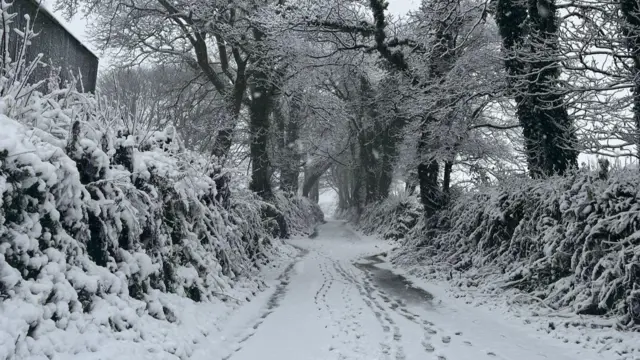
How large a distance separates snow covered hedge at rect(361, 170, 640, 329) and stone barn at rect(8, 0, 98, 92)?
747cm

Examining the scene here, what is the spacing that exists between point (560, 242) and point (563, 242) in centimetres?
17

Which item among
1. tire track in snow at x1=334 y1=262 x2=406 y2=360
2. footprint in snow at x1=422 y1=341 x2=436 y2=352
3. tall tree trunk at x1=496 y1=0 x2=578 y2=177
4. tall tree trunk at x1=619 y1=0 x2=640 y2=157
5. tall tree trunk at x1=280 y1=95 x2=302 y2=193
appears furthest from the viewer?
tall tree trunk at x1=280 y1=95 x2=302 y2=193

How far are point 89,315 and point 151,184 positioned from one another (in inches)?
91.1

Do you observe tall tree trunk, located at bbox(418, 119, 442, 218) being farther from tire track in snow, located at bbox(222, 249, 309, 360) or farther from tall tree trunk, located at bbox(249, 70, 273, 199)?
tall tree trunk, located at bbox(249, 70, 273, 199)

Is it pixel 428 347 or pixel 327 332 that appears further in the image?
pixel 327 332

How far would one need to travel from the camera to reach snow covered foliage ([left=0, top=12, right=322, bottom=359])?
351 cm

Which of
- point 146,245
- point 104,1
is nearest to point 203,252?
point 146,245

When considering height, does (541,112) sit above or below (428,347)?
above

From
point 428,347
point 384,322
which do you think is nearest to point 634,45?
point 428,347

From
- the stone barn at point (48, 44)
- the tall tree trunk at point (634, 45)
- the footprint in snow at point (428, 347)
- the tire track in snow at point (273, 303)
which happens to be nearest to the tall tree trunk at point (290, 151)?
the tire track in snow at point (273, 303)

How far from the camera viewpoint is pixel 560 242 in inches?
269

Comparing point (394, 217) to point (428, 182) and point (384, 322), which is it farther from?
point (384, 322)

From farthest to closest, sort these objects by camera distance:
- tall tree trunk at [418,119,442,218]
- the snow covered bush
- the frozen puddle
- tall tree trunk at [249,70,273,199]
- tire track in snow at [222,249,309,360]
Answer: tall tree trunk at [249,70,273,199]
tall tree trunk at [418,119,442,218]
the frozen puddle
the snow covered bush
tire track in snow at [222,249,309,360]

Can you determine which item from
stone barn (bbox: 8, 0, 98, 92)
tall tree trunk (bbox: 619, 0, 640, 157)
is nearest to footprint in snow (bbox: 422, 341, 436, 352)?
tall tree trunk (bbox: 619, 0, 640, 157)
